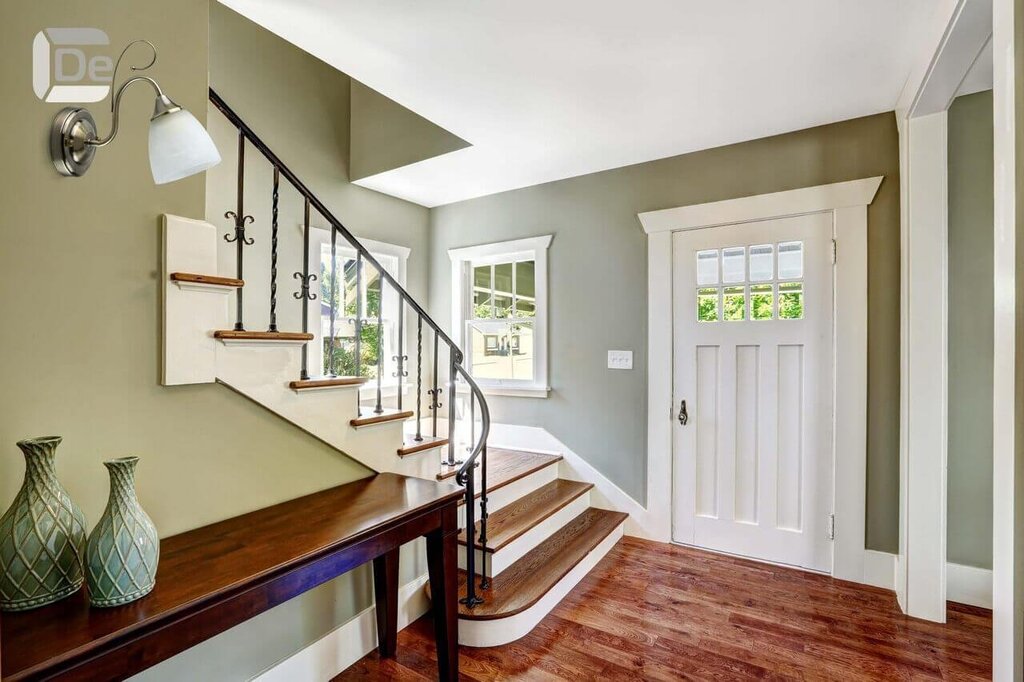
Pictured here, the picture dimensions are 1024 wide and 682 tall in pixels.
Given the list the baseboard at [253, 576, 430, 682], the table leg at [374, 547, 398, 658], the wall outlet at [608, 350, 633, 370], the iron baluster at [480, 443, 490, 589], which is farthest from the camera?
the wall outlet at [608, 350, 633, 370]

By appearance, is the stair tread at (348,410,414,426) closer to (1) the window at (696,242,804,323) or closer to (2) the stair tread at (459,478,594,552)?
(2) the stair tread at (459,478,594,552)

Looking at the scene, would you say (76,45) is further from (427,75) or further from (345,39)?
(427,75)

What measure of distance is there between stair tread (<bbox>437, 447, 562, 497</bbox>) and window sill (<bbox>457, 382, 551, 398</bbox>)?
1.46ft

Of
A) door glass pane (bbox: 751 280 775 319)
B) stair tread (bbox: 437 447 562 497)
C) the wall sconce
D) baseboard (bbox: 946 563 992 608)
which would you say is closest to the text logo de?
→ the wall sconce

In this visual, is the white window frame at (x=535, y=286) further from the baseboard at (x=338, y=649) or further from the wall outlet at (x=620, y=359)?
the baseboard at (x=338, y=649)

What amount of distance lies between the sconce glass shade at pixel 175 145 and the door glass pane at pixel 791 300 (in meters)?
2.92

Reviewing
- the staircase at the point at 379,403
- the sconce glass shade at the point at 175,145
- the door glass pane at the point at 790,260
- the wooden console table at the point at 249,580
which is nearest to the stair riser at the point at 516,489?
the staircase at the point at 379,403

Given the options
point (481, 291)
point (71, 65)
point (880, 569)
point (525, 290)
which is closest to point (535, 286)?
point (525, 290)

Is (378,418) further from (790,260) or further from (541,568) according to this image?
(790,260)

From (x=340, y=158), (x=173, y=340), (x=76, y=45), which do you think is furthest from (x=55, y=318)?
(x=340, y=158)

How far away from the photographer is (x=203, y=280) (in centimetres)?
148

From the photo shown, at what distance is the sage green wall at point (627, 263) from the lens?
2.61m

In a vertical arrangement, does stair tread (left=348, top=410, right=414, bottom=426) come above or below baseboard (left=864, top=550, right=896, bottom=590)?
above

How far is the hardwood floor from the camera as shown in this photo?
1.98 m
